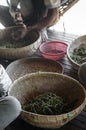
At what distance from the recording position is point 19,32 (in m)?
2.20

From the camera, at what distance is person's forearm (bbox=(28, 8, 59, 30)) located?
6.89ft

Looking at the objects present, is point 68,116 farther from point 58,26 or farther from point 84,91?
point 58,26

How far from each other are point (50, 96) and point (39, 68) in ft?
1.60

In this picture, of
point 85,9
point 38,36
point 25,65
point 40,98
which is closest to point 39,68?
point 25,65

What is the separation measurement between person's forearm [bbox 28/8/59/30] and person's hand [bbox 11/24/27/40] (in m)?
0.07

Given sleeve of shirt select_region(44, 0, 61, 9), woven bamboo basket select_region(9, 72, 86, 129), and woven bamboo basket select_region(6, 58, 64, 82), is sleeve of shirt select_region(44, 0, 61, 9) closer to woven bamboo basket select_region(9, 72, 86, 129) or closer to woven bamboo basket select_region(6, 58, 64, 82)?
woven bamboo basket select_region(6, 58, 64, 82)

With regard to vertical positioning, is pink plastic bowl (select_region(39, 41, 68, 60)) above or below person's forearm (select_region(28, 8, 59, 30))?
below

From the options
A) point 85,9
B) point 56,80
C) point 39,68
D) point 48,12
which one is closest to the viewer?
point 56,80

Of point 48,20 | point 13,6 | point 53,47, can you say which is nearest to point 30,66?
point 53,47

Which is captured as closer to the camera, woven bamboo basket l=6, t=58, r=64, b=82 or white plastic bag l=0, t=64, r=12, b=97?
white plastic bag l=0, t=64, r=12, b=97

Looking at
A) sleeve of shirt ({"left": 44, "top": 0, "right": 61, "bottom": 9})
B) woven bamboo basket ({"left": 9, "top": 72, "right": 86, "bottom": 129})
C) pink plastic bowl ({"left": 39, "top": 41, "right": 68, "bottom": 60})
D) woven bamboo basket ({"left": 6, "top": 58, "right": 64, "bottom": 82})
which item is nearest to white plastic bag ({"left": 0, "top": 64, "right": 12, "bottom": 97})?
woven bamboo basket ({"left": 9, "top": 72, "right": 86, "bottom": 129})

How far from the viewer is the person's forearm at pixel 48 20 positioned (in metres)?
2.10

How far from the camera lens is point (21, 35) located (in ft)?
7.16

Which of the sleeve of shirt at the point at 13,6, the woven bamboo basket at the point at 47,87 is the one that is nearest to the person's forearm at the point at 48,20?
the sleeve of shirt at the point at 13,6
